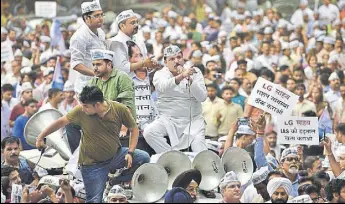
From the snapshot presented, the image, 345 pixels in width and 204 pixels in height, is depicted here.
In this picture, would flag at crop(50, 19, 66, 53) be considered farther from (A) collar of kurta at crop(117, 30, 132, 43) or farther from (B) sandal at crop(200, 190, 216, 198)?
(B) sandal at crop(200, 190, 216, 198)

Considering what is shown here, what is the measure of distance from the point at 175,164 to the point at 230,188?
1.35 m

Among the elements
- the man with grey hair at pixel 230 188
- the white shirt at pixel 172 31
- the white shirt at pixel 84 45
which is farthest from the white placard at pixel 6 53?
the man with grey hair at pixel 230 188

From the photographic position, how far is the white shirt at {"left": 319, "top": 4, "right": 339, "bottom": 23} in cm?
3272

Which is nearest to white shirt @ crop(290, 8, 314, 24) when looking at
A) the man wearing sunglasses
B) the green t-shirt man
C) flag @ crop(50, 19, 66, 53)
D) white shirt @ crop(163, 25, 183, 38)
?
white shirt @ crop(163, 25, 183, 38)

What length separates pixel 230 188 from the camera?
52.7 feet

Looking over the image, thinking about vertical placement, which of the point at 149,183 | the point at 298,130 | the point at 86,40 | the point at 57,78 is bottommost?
the point at 149,183

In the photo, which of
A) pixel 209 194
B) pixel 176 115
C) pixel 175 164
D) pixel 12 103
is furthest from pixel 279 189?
pixel 12 103

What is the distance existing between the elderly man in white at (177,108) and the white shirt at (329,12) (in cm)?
1489

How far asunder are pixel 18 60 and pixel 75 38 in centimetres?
1095

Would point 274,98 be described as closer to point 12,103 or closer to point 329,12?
point 12,103

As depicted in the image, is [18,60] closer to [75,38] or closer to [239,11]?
[239,11]

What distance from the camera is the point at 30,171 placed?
59.5 ft

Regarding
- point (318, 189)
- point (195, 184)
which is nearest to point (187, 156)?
point (195, 184)

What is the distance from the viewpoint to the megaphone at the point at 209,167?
1733cm
